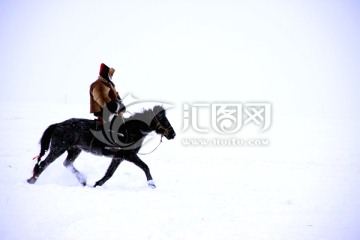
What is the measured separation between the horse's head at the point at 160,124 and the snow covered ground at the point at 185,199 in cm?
155

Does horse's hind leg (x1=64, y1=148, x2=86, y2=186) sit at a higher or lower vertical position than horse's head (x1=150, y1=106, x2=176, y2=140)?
lower

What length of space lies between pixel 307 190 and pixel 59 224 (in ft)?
22.0

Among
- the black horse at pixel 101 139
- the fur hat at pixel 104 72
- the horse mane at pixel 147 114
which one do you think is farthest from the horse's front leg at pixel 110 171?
the fur hat at pixel 104 72

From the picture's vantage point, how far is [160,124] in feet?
25.7

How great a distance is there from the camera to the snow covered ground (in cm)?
499

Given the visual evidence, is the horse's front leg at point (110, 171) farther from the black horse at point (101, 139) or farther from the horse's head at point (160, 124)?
the horse's head at point (160, 124)

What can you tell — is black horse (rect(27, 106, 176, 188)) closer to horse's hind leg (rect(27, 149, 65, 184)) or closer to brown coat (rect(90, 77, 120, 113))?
horse's hind leg (rect(27, 149, 65, 184))

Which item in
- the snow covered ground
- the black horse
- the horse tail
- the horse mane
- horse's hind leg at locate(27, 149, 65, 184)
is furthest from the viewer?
the horse mane

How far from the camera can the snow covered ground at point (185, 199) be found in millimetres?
4992

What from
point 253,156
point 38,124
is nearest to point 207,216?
point 253,156

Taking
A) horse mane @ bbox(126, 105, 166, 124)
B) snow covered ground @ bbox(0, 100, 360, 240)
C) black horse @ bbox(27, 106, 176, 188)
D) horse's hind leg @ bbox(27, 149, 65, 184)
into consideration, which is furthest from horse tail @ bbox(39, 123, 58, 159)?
horse mane @ bbox(126, 105, 166, 124)

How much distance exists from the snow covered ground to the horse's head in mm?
1546

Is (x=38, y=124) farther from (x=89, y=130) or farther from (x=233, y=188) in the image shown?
(x=233, y=188)

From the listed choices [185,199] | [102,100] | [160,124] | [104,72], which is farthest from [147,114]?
[185,199]
